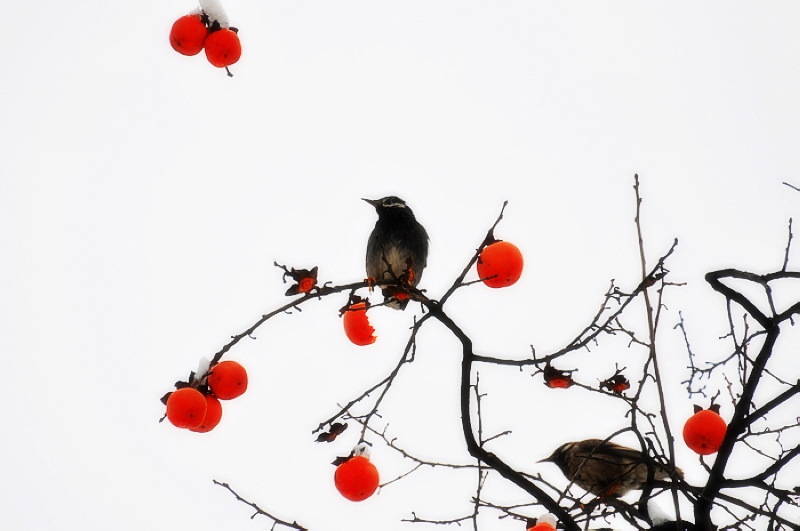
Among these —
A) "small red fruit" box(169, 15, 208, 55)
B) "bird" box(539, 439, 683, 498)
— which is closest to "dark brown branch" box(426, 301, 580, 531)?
"small red fruit" box(169, 15, 208, 55)

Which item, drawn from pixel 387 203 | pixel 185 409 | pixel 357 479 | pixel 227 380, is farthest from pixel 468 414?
pixel 387 203

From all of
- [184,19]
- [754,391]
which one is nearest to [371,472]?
[754,391]

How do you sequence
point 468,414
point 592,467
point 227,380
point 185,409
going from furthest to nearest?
point 592,467, point 468,414, point 227,380, point 185,409

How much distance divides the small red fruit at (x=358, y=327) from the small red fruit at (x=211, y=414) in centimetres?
78

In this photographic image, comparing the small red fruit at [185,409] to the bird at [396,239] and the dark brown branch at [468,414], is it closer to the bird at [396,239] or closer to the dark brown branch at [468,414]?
the dark brown branch at [468,414]

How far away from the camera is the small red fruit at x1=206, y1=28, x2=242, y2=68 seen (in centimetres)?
387

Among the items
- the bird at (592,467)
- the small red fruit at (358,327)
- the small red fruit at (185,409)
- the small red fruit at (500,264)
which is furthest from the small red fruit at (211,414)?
the bird at (592,467)

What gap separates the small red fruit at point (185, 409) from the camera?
114 inches

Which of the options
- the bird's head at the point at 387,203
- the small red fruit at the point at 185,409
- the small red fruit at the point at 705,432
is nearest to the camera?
the small red fruit at the point at 185,409

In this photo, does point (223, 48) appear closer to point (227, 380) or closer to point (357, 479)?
point (227, 380)

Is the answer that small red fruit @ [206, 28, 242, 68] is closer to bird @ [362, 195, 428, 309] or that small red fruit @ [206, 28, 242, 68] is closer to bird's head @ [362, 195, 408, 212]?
bird @ [362, 195, 428, 309]

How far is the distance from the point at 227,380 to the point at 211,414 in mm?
168

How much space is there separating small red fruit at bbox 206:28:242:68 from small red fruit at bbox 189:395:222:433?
1.78 metres

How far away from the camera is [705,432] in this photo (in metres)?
3.28
